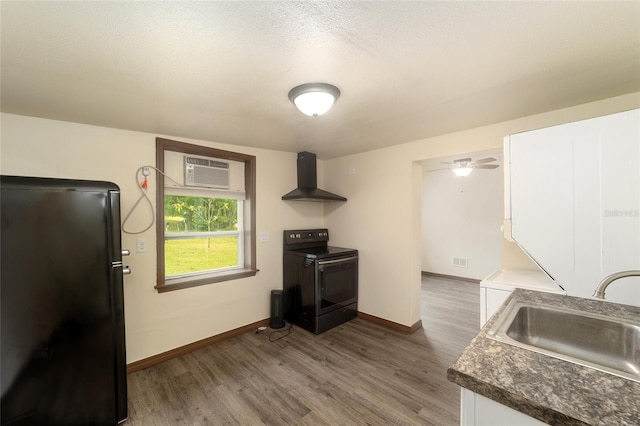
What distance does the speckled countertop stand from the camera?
0.65m

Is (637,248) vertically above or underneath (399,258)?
above

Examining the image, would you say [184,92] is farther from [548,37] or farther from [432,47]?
[548,37]

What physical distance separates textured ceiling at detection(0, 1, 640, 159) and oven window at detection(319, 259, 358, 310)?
185 centimetres

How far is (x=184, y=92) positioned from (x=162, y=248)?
161 centimetres

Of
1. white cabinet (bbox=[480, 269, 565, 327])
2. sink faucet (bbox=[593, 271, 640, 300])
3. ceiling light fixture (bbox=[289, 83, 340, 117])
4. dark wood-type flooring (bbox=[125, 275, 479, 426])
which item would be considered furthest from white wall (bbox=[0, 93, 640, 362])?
ceiling light fixture (bbox=[289, 83, 340, 117])

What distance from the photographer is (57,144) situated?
2150 mm

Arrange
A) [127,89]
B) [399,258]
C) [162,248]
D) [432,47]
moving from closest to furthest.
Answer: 1. [432,47]
2. [127,89]
3. [162,248]
4. [399,258]

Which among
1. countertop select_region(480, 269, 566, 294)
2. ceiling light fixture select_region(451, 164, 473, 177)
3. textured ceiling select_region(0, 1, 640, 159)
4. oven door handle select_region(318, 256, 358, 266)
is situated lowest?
oven door handle select_region(318, 256, 358, 266)

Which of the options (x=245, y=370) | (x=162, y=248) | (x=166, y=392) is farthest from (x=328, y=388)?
(x=162, y=248)

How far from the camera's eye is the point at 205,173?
2938mm

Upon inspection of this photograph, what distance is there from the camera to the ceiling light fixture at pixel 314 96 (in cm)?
163

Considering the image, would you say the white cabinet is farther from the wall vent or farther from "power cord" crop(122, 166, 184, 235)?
the wall vent

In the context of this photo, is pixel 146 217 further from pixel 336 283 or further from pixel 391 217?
pixel 391 217

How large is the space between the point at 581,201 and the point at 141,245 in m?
3.34
